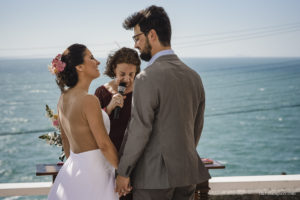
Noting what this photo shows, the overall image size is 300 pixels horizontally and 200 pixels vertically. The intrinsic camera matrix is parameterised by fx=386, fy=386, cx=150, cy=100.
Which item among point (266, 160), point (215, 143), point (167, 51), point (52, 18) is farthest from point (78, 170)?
point (52, 18)

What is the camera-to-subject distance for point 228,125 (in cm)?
6744

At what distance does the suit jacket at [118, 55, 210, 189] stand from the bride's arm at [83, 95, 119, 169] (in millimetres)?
121

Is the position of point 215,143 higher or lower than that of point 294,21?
lower

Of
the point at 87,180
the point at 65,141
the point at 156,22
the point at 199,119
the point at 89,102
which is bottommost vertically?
the point at 87,180

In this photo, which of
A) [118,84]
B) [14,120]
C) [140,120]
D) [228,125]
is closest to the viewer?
[140,120]

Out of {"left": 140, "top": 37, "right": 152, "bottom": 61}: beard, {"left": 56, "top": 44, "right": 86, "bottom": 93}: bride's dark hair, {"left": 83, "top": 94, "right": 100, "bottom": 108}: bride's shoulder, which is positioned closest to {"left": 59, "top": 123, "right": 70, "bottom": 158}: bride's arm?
{"left": 56, "top": 44, "right": 86, "bottom": 93}: bride's dark hair

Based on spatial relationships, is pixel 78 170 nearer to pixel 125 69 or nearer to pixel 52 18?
pixel 125 69

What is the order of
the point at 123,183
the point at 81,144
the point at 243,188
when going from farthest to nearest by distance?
the point at 243,188, the point at 81,144, the point at 123,183

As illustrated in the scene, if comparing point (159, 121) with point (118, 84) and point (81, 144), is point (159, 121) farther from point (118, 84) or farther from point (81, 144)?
point (118, 84)

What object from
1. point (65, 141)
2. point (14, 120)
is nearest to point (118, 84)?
point (65, 141)

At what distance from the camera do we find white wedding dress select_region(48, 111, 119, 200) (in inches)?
84.6

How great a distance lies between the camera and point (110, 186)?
2195 millimetres

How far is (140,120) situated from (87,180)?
53cm

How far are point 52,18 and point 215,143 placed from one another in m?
51.8
